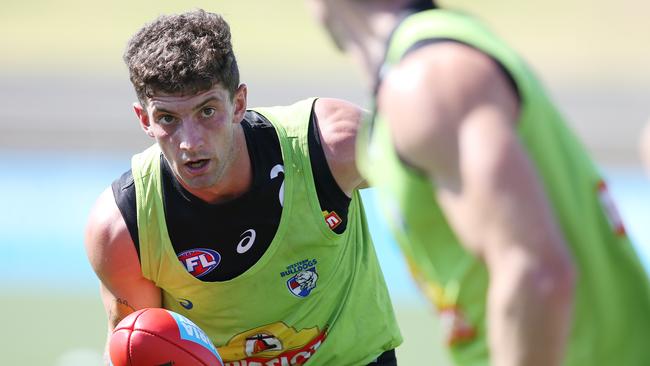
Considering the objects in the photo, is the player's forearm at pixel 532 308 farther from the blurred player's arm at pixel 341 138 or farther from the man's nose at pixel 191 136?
the blurred player's arm at pixel 341 138

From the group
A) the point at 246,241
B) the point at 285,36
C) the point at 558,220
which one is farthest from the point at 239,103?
the point at 285,36

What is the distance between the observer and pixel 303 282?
185 inches

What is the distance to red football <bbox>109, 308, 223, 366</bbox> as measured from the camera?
166 inches

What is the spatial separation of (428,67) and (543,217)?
0.38 metres

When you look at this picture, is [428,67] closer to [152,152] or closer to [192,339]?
[192,339]

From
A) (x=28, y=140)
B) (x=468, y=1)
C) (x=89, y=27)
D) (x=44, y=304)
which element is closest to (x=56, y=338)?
(x=44, y=304)

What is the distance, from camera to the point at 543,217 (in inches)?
86.8

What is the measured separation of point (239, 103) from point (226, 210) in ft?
1.47

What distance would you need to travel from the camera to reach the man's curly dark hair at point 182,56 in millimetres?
4367

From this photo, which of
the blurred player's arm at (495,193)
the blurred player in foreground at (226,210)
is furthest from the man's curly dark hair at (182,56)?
the blurred player's arm at (495,193)

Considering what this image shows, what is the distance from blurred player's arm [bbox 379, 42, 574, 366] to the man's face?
7.00 feet

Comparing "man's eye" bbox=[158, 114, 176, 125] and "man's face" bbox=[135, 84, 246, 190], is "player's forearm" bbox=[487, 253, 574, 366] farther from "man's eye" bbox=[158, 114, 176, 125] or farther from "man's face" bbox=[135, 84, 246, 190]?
"man's eye" bbox=[158, 114, 176, 125]

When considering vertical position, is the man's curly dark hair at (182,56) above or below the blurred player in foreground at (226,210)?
above

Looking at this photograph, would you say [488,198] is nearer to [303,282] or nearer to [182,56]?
[182,56]
